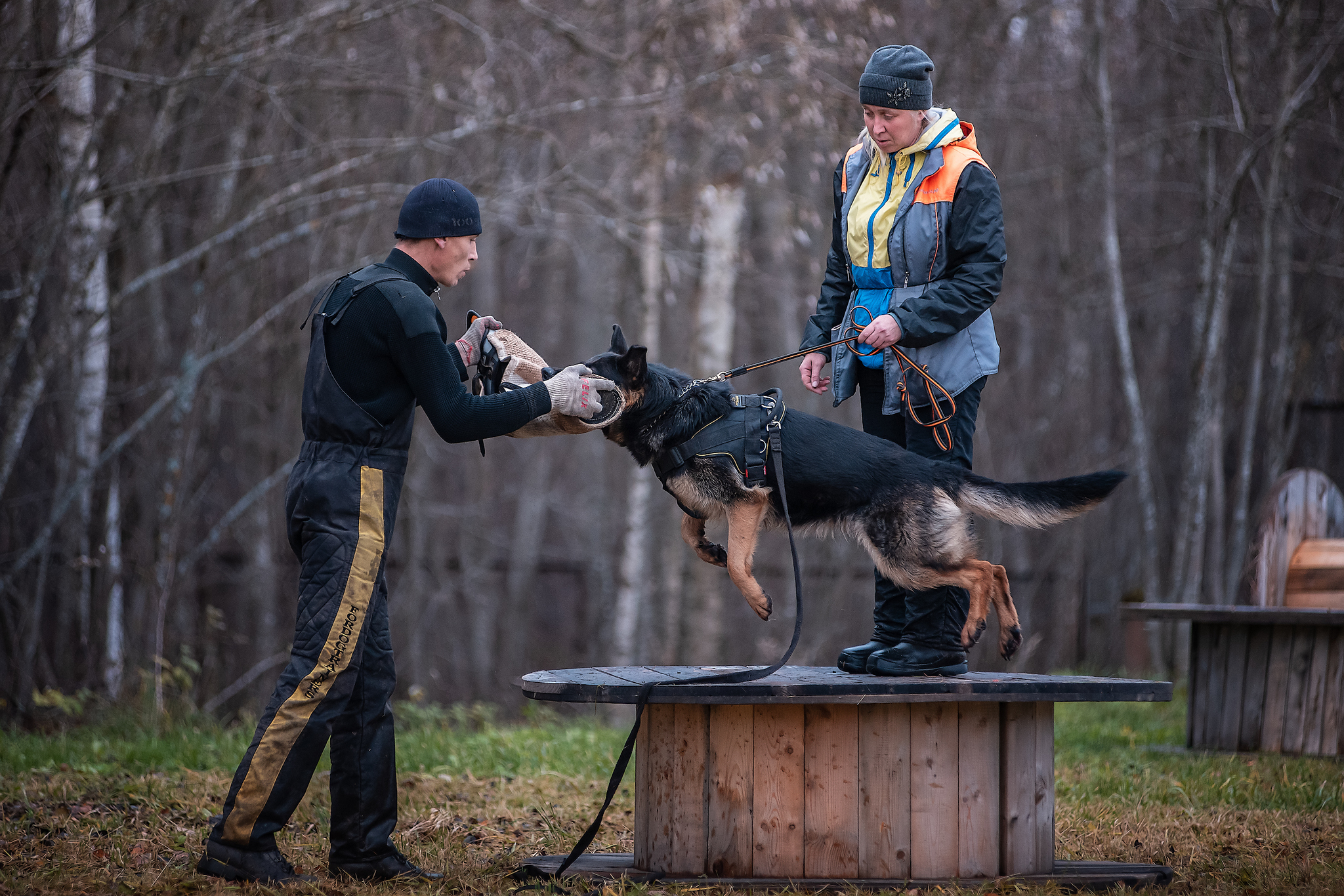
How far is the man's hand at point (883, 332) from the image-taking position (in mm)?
3842

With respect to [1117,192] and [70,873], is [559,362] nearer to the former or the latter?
[1117,192]

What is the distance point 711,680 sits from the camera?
3654 mm

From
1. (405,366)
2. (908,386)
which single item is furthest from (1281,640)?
(405,366)

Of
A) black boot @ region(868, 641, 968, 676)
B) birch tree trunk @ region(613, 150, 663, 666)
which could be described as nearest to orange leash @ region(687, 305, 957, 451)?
black boot @ region(868, 641, 968, 676)

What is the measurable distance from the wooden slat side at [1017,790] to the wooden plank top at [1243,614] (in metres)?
2.98

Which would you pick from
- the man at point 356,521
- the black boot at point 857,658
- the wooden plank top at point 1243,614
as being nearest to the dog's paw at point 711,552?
the black boot at point 857,658

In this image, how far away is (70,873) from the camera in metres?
3.70

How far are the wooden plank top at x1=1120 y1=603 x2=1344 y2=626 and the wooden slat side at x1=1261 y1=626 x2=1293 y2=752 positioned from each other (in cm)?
15

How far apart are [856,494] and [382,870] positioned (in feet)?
6.89

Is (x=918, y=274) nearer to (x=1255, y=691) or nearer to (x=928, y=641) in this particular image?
(x=928, y=641)

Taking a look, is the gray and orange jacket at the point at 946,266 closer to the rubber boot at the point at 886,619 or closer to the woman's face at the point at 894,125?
the woman's face at the point at 894,125

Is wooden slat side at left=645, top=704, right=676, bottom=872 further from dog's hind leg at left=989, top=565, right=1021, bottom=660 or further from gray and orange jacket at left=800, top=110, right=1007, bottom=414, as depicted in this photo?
gray and orange jacket at left=800, top=110, right=1007, bottom=414

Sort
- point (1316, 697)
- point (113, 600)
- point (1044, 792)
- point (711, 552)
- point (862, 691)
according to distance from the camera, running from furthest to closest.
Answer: point (113, 600), point (1316, 697), point (711, 552), point (1044, 792), point (862, 691)

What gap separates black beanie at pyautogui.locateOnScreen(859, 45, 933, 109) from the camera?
12.8 feet
